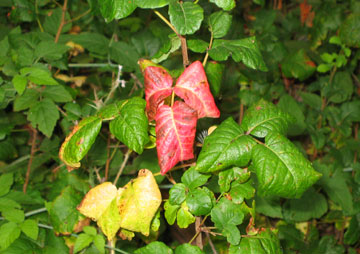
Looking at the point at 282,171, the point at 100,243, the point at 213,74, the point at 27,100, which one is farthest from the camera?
the point at 27,100

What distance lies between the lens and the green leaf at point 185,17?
796mm

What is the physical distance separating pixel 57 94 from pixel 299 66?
1415 mm

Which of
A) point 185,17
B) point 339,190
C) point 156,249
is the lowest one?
point 339,190

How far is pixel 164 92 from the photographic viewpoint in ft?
2.71

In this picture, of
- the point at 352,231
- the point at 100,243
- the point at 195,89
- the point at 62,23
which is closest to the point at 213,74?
the point at 195,89

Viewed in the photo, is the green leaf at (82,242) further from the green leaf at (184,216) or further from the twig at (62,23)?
the twig at (62,23)

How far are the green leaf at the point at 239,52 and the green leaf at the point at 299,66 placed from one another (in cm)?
115

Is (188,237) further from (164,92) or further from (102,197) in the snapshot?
(164,92)

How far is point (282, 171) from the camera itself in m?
0.79

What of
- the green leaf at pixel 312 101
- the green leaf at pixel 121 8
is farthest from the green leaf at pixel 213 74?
the green leaf at pixel 312 101

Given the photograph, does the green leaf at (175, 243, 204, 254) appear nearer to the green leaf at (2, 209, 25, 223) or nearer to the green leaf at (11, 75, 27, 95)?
the green leaf at (2, 209, 25, 223)

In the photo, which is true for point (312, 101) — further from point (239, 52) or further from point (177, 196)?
point (177, 196)

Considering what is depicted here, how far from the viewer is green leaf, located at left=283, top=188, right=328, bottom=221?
5.64ft

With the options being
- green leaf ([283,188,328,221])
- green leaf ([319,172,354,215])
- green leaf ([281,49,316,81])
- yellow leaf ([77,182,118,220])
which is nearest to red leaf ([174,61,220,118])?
yellow leaf ([77,182,118,220])
